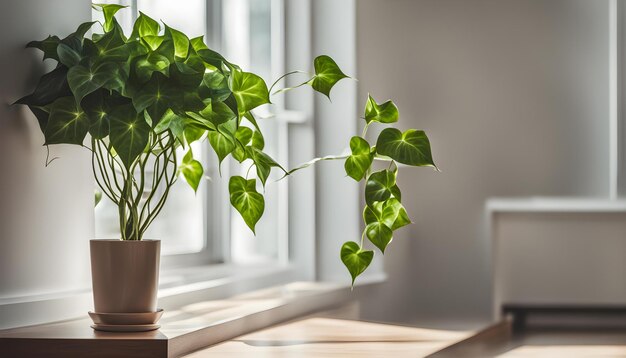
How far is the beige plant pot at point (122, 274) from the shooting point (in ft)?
5.34

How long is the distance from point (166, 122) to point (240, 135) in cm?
24

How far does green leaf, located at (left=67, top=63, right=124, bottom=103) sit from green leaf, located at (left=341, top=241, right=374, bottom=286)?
623mm

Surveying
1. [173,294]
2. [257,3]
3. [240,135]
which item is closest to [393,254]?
[257,3]

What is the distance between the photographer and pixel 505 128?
4039mm

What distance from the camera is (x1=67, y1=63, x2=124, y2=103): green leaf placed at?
1.49 metres

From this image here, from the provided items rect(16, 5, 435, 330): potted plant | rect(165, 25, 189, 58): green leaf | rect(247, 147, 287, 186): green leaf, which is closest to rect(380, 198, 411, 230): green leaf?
rect(16, 5, 435, 330): potted plant

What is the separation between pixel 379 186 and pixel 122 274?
0.53m

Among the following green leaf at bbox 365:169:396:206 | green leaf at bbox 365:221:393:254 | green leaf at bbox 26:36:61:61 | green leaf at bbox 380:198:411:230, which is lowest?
green leaf at bbox 365:221:393:254

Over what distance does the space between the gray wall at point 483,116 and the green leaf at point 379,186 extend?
1816 millimetres

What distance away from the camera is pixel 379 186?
1.84 m

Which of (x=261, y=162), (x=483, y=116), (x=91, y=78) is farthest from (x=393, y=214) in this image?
(x=483, y=116)

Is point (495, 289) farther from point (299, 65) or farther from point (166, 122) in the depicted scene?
point (166, 122)

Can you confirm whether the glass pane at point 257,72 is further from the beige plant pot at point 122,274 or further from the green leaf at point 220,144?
the beige plant pot at point 122,274

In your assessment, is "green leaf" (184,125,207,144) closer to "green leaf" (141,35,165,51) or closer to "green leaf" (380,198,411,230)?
"green leaf" (141,35,165,51)
